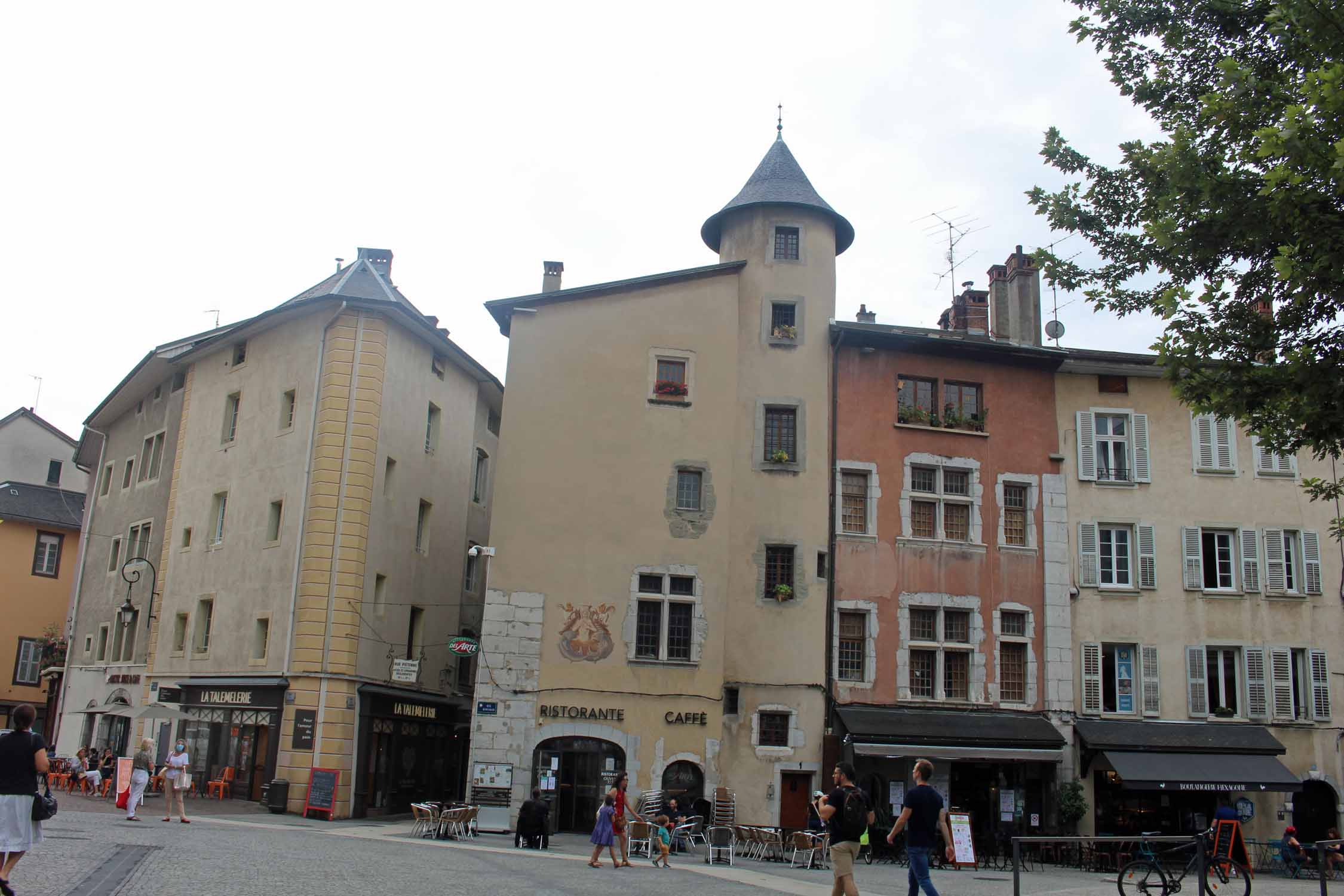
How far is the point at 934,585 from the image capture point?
27.1 m

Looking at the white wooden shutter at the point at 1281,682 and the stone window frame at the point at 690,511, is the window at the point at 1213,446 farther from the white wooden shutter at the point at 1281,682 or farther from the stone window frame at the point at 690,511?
the stone window frame at the point at 690,511

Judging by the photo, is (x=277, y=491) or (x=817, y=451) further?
(x=277, y=491)

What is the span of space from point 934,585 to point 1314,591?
912cm

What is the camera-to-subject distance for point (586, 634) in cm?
2581

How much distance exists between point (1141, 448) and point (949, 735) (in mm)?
8780

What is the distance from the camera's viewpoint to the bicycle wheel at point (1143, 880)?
47.4 ft

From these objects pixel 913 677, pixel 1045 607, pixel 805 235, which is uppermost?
pixel 805 235

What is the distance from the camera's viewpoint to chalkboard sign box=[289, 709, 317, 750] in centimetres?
2702

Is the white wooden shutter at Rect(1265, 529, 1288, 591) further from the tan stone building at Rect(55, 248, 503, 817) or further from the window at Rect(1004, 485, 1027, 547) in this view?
the tan stone building at Rect(55, 248, 503, 817)

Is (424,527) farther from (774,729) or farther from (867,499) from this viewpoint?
(867,499)

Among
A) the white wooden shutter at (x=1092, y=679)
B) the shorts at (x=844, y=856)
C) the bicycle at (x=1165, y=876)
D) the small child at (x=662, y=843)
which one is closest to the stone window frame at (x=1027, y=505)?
the white wooden shutter at (x=1092, y=679)

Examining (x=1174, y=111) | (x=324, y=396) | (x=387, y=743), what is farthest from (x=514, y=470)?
(x=1174, y=111)

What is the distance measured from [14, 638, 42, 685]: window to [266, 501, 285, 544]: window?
23239 mm

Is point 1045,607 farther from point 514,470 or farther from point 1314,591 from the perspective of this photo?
point 514,470
